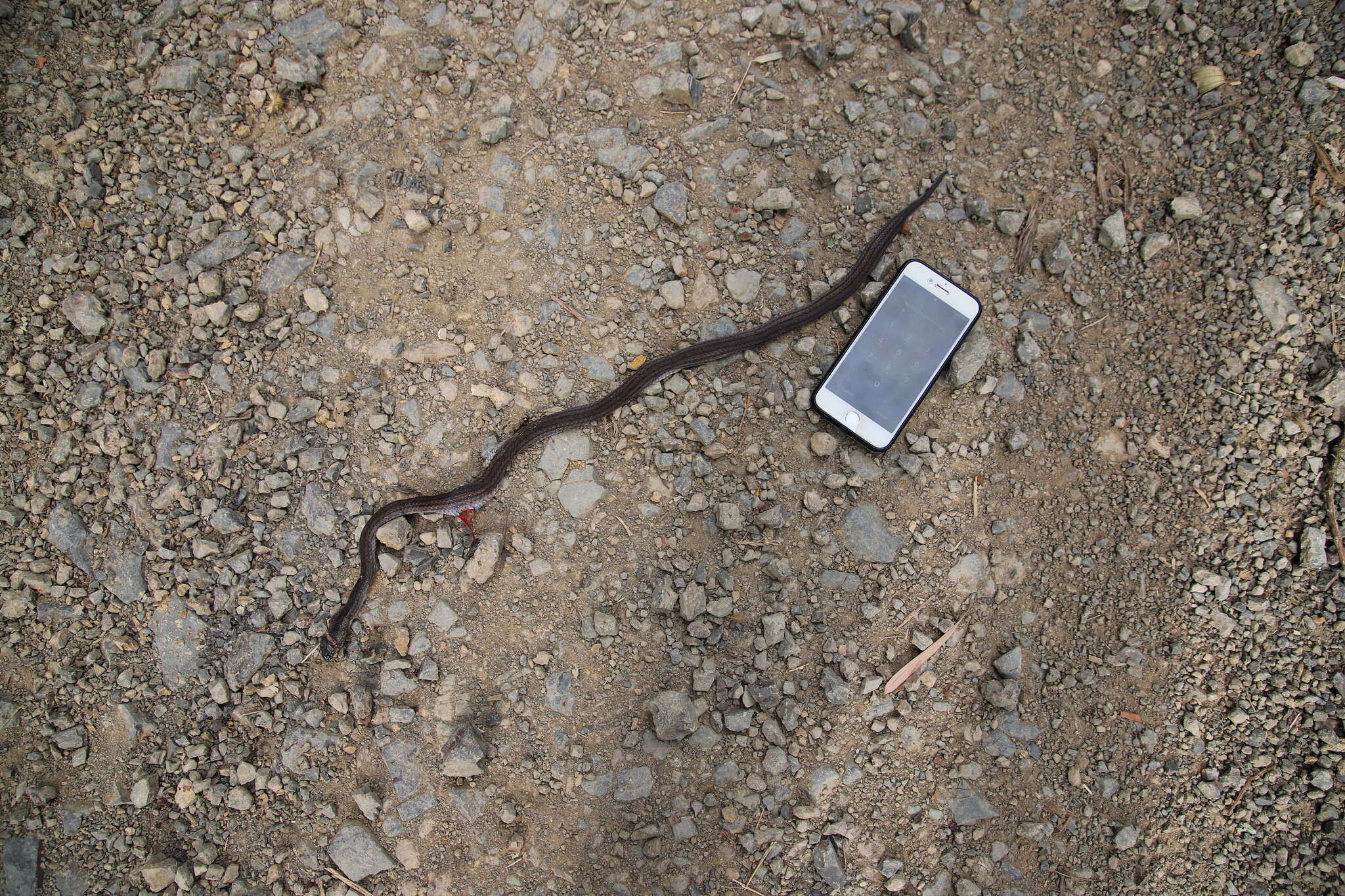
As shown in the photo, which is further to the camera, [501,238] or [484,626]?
[501,238]

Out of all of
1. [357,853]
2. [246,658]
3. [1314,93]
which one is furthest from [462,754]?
[1314,93]

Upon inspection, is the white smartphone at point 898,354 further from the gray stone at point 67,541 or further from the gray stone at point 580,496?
the gray stone at point 67,541

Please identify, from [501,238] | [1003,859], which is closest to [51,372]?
[501,238]

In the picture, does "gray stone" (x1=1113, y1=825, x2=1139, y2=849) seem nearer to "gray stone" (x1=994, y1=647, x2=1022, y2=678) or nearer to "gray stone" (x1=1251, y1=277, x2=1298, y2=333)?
"gray stone" (x1=994, y1=647, x2=1022, y2=678)

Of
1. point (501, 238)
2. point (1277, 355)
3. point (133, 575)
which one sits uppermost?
point (1277, 355)

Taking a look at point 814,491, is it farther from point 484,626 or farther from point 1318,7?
point 1318,7
